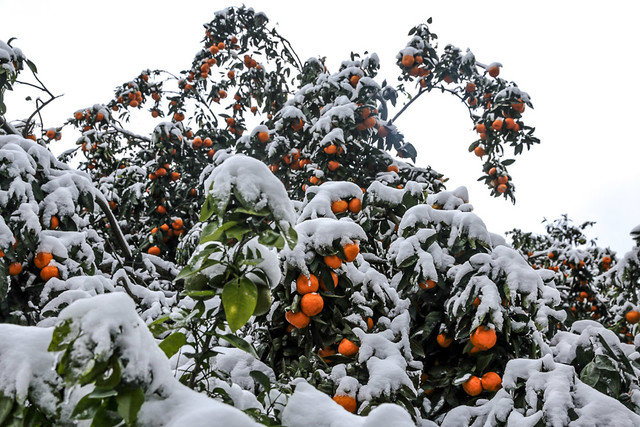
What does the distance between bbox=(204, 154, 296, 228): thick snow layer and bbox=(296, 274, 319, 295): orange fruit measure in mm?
806

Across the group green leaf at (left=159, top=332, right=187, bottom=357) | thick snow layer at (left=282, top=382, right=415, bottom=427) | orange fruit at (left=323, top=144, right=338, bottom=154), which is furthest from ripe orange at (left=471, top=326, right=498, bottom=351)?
orange fruit at (left=323, top=144, right=338, bottom=154)

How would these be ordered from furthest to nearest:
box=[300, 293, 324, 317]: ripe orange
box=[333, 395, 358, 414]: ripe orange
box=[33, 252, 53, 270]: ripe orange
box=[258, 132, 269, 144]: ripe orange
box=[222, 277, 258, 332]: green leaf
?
box=[258, 132, 269, 144]: ripe orange < box=[33, 252, 53, 270]: ripe orange < box=[300, 293, 324, 317]: ripe orange < box=[333, 395, 358, 414]: ripe orange < box=[222, 277, 258, 332]: green leaf

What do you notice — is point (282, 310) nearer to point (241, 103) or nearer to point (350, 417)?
point (350, 417)

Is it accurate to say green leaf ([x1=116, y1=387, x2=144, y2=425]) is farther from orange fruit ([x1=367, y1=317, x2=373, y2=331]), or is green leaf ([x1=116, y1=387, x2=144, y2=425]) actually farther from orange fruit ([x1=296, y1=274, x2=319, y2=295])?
orange fruit ([x1=367, y1=317, x2=373, y2=331])

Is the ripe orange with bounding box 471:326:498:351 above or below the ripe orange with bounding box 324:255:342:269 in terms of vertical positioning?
below

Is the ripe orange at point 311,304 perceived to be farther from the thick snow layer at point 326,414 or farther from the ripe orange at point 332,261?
the thick snow layer at point 326,414

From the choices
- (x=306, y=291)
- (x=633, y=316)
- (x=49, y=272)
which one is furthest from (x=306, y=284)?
(x=633, y=316)

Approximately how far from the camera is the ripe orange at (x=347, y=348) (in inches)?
76.7

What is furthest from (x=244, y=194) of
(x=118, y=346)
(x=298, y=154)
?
(x=298, y=154)

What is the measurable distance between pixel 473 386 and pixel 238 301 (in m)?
1.43

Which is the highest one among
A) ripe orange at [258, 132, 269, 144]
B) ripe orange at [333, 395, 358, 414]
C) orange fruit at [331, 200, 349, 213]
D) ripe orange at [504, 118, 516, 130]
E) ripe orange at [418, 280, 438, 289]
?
ripe orange at [504, 118, 516, 130]

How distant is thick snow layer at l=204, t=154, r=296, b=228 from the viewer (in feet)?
3.31

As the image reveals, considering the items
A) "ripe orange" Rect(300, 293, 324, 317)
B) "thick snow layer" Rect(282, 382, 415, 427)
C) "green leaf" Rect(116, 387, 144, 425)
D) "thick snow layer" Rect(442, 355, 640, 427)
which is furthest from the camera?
"ripe orange" Rect(300, 293, 324, 317)

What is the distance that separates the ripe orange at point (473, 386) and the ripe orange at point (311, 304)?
0.79m
